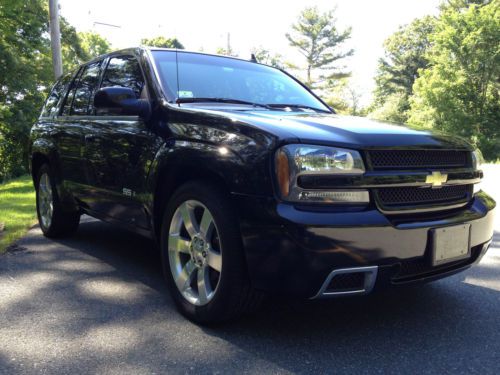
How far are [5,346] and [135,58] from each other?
2.28 meters

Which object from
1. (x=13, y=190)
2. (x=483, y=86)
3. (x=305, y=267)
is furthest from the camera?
(x=483, y=86)

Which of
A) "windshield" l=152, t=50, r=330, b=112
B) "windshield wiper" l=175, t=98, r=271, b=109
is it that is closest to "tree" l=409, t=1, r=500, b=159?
"windshield" l=152, t=50, r=330, b=112

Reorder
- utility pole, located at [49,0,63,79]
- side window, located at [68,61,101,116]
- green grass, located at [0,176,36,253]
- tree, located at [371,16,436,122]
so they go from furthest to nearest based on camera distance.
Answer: tree, located at [371,16,436,122]
utility pole, located at [49,0,63,79]
green grass, located at [0,176,36,253]
side window, located at [68,61,101,116]

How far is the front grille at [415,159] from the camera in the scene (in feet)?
8.20

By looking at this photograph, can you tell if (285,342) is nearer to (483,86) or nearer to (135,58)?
(135,58)

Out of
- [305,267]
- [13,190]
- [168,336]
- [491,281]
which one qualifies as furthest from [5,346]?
[13,190]

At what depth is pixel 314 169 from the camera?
2375 mm

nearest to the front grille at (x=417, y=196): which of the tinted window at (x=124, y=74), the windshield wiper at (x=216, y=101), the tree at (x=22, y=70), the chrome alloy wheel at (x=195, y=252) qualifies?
the chrome alloy wheel at (x=195, y=252)

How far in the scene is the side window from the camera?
172 inches

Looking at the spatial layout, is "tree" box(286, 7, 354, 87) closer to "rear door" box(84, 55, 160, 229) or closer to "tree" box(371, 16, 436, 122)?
"tree" box(371, 16, 436, 122)

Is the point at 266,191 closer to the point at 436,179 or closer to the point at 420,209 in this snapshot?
the point at 420,209

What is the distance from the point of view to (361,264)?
234 centimetres

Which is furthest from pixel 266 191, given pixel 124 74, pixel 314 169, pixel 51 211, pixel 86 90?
pixel 51 211

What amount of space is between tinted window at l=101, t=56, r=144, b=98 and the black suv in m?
0.02
